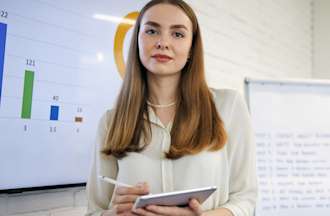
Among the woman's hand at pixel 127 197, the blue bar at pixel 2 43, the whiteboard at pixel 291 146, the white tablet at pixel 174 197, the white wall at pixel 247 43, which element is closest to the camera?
the white tablet at pixel 174 197

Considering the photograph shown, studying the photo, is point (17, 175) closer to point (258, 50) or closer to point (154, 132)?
point (154, 132)

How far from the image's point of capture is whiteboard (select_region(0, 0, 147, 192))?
3.55 feet

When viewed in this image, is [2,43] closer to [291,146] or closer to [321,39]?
[291,146]

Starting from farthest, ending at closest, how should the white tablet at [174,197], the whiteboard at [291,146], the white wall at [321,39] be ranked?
the white wall at [321,39] < the whiteboard at [291,146] < the white tablet at [174,197]

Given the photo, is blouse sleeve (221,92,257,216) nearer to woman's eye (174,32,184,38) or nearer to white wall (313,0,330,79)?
woman's eye (174,32,184,38)

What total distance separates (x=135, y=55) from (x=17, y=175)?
577mm

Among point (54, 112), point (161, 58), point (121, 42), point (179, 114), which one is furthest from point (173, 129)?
point (121, 42)

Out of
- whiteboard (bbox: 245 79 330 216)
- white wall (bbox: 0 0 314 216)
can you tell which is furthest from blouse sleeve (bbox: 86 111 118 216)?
whiteboard (bbox: 245 79 330 216)

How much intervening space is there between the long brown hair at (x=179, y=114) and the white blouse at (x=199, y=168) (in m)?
0.03

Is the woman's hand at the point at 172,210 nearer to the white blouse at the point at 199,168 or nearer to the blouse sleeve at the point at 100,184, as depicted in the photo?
the white blouse at the point at 199,168

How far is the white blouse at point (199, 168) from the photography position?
0.92 m

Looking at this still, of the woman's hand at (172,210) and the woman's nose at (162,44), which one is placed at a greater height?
the woman's nose at (162,44)

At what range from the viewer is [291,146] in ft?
5.78

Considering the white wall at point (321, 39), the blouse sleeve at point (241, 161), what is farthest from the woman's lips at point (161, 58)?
the white wall at point (321, 39)
